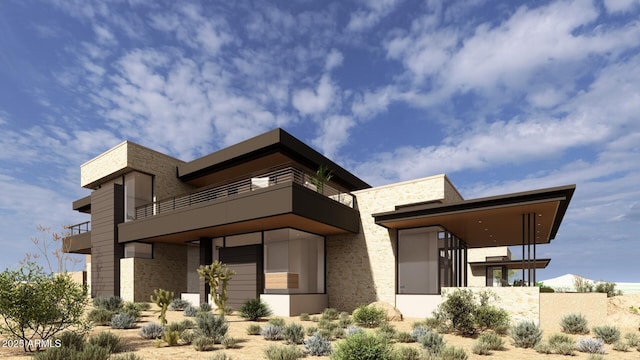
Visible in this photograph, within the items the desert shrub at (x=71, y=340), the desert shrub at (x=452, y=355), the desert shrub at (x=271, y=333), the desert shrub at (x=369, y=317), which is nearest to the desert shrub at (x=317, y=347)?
the desert shrub at (x=271, y=333)

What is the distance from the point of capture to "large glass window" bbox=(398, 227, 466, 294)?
1917 centimetres

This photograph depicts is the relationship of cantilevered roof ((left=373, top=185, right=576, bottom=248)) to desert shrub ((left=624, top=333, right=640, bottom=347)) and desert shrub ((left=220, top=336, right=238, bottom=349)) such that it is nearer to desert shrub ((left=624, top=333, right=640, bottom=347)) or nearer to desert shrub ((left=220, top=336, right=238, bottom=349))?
desert shrub ((left=624, top=333, right=640, bottom=347))

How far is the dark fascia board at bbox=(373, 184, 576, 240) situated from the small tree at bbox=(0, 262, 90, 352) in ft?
40.1

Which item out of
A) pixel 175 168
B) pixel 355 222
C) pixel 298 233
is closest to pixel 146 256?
pixel 175 168

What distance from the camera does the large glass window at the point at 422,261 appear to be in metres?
19.2

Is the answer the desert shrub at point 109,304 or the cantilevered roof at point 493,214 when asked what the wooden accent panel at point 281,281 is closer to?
the cantilevered roof at point 493,214

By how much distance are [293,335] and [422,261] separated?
425 inches

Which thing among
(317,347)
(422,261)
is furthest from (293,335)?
(422,261)

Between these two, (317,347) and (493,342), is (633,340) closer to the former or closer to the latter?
(493,342)

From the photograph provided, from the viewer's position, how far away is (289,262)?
709 inches

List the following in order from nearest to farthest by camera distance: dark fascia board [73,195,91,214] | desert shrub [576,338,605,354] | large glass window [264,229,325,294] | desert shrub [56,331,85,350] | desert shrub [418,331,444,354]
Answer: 1. desert shrub [56,331,85,350]
2. desert shrub [418,331,444,354]
3. desert shrub [576,338,605,354]
4. large glass window [264,229,325,294]
5. dark fascia board [73,195,91,214]

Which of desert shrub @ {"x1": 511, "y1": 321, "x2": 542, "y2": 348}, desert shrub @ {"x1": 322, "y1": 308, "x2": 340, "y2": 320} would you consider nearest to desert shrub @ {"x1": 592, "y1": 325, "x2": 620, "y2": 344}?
desert shrub @ {"x1": 511, "y1": 321, "x2": 542, "y2": 348}

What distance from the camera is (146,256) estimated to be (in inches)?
922

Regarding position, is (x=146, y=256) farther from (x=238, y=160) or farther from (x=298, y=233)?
(x=298, y=233)
